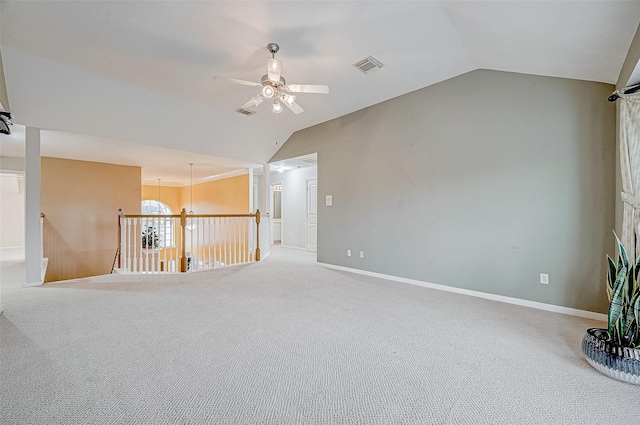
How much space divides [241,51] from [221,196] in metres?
6.60

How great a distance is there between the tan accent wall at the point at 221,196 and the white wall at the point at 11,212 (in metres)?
4.66

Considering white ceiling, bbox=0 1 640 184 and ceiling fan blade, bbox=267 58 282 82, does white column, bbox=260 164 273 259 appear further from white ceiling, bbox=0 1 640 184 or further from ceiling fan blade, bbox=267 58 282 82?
ceiling fan blade, bbox=267 58 282 82

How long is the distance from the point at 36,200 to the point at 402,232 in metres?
5.47

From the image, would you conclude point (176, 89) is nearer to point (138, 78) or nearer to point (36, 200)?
point (138, 78)

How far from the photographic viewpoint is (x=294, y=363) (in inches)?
79.4

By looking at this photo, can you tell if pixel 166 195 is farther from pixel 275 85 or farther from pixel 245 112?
pixel 275 85

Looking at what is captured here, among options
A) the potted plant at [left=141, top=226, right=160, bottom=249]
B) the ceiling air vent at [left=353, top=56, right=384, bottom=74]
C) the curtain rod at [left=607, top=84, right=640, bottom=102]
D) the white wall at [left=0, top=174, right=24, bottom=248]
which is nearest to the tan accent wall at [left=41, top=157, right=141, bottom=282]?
the potted plant at [left=141, top=226, right=160, bottom=249]

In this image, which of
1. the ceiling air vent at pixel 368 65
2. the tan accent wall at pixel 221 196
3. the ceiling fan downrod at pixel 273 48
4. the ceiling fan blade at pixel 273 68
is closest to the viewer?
the ceiling fan blade at pixel 273 68

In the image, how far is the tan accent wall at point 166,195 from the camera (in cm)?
1068

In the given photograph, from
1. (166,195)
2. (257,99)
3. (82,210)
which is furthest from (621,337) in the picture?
(166,195)

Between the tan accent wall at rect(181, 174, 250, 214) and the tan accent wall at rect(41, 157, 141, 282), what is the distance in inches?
94.2

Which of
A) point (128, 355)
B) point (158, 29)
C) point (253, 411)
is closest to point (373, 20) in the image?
point (158, 29)

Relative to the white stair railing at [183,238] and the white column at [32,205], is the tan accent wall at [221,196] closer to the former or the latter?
the white stair railing at [183,238]

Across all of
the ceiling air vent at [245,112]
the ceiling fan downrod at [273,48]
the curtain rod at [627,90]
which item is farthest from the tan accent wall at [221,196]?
the curtain rod at [627,90]
